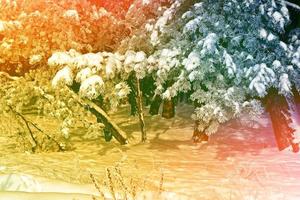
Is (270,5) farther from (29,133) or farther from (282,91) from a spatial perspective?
(29,133)

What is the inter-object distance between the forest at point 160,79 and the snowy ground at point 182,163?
0.03m

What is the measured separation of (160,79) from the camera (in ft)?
33.1

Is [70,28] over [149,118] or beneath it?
over

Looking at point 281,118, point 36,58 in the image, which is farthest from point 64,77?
point 281,118

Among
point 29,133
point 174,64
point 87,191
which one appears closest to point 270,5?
point 174,64

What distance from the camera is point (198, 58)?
919 centimetres

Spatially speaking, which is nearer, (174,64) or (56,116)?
(174,64)

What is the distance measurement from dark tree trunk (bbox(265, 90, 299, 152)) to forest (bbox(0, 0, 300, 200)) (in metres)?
0.03

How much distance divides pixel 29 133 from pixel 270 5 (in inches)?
260

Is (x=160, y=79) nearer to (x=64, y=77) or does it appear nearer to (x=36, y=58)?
(x=64, y=77)

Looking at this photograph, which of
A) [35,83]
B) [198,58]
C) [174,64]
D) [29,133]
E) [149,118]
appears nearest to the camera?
[198,58]

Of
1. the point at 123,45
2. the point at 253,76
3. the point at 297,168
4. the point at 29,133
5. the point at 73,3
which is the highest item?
the point at 73,3

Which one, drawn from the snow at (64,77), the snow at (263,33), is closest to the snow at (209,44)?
the snow at (263,33)

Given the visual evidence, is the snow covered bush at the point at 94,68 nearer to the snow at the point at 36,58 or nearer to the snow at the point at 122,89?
the snow at the point at 122,89
